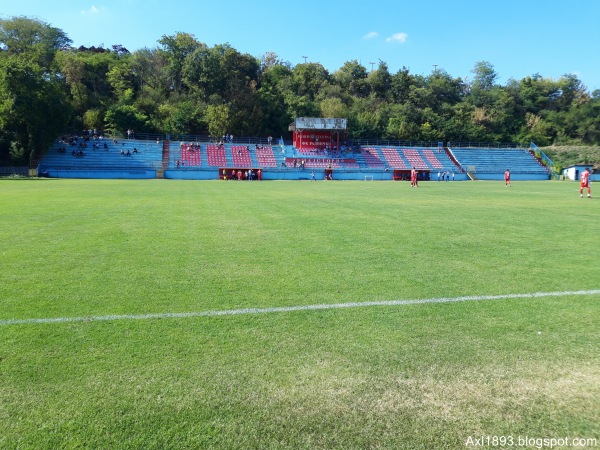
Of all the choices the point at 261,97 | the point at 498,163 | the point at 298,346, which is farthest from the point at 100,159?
the point at 498,163

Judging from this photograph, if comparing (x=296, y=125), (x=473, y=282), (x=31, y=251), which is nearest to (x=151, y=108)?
(x=296, y=125)

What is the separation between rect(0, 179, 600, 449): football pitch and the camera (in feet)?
9.00

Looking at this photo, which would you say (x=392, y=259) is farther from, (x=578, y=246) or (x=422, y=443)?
(x=422, y=443)

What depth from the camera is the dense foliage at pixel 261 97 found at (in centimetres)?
6625

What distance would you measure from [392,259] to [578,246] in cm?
421

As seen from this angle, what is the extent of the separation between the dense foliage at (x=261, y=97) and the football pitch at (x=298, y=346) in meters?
53.7

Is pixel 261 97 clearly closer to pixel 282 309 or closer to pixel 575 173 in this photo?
pixel 575 173

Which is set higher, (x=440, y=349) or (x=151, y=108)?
(x=151, y=108)

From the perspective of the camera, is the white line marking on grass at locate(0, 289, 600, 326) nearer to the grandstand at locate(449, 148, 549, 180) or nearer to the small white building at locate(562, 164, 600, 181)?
the small white building at locate(562, 164, 600, 181)

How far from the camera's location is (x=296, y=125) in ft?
194

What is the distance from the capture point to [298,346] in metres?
3.88

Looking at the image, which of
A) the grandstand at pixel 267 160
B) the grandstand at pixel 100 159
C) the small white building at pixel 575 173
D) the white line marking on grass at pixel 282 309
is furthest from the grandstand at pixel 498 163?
the white line marking on grass at pixel 282 309

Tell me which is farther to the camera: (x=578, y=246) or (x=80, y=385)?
(x=578, y=246)

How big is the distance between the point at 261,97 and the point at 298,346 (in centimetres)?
7384
